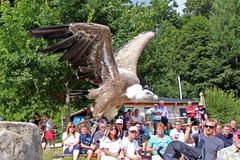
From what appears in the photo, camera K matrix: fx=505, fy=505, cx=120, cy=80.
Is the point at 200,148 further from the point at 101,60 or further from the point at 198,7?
the point at 198,7

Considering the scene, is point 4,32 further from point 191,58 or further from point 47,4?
point 191,58

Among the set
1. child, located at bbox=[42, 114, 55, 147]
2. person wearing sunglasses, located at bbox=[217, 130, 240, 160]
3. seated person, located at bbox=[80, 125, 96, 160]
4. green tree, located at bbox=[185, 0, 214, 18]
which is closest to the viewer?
person wearing sunglasses, located at bbox=[217, 130, 240, 160]

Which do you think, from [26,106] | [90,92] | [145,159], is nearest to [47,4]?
[26,106]

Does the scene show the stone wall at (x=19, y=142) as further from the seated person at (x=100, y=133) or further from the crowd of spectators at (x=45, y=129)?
the crowd of spectators at (x=45, y=129)

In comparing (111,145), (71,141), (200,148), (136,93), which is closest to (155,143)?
(111,145)

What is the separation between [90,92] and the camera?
11961 millimetres

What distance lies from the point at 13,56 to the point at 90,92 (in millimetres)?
5000

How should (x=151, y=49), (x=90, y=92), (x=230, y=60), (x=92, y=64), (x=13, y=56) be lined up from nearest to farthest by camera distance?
1. (x=92, y=64)
2. (x=90, y=92)
3. (x=13, y=56)
4. (x=151, y=49)
5. (x=230, y=60)

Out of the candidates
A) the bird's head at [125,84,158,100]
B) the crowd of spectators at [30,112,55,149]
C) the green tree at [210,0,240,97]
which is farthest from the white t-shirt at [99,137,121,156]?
the green tree at [210,0,240,97]

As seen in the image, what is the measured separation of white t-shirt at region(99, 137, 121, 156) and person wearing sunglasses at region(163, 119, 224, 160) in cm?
188

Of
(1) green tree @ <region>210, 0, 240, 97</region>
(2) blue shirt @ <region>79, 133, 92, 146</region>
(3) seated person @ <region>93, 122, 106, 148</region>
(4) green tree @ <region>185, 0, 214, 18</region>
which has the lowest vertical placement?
(2) blue shirt @ <region>79, 133, 92, 146</region>

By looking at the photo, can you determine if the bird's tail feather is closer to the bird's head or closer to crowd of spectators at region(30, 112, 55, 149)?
the bird's head

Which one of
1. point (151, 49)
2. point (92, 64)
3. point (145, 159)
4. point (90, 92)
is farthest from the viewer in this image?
point (151, 49)

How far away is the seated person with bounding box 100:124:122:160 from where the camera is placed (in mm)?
9695
